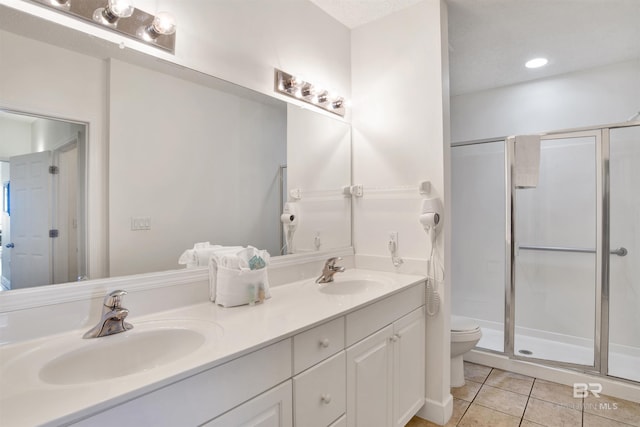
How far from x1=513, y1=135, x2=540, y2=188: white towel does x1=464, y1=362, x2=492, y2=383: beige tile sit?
4.90 ft

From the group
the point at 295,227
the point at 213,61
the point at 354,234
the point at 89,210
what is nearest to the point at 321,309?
the point at 295,227

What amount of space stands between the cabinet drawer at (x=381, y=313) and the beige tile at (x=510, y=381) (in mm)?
1056

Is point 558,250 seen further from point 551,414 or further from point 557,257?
point 551,414

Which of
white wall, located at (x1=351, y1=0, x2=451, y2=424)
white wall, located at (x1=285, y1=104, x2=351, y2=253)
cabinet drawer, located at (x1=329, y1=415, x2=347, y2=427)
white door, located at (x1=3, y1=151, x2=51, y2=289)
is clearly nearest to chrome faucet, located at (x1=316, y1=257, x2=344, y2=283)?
white wall, located at (x1=285, y1=104, x2=351, y2=253)

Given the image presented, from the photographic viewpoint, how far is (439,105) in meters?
1.99

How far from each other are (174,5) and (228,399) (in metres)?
1.53

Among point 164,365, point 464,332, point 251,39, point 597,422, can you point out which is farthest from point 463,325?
point 251,39

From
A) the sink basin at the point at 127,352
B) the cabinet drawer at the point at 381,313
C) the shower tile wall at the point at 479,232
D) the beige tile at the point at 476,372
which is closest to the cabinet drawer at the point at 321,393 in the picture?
the cabinet drawer at the point at 381,313

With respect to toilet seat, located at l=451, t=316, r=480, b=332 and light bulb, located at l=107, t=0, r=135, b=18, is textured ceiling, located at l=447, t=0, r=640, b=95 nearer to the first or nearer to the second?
light bulb, located at l=107, t=0, r=135, b=18

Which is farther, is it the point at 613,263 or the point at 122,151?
the point at 613,263

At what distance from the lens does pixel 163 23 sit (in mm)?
1298

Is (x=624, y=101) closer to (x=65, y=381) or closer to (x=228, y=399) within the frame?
(x=228, y=399)

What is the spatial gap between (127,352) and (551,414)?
2.40 m

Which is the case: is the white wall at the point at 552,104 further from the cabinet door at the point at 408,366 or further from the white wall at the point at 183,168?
the white wall at the point at 183,168
